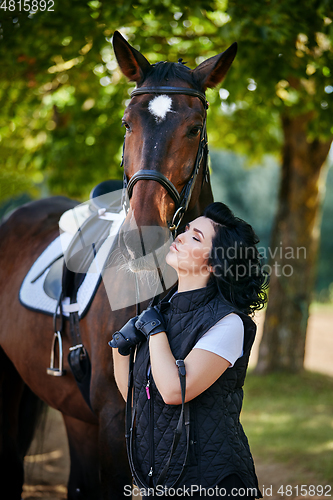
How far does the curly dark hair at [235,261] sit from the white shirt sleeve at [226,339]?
10cm

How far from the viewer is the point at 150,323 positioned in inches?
57.4

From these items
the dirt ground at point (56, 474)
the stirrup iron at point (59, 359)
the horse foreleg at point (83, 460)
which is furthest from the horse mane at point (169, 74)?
the dirt ground at point (56, 474)

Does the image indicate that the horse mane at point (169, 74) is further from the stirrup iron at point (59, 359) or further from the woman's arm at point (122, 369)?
the stirrup iron at point (59, 359)

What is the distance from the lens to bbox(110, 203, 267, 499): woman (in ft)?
4.51

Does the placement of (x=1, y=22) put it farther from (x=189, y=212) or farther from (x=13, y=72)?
→ (x=189, y=212)

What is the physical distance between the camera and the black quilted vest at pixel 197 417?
4.53 ft

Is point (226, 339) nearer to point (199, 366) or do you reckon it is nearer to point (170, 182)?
point (199, 366)

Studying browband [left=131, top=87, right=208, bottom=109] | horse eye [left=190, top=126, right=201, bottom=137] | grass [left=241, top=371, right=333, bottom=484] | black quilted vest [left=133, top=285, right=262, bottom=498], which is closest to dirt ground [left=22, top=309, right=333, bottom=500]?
grass [left=241, top=371, right=333, bottom=484]

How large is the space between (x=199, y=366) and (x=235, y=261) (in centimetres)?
38

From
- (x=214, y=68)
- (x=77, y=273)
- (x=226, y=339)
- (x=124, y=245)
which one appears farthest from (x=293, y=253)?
(x=226, y=339)

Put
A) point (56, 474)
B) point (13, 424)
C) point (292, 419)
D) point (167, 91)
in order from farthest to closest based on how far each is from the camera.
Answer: point (292, 419), point (56, 474), point (13, 424), point (167, 91)

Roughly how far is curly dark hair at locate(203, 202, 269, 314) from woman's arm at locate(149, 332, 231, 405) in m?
0.24

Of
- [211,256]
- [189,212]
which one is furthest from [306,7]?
[211,256]

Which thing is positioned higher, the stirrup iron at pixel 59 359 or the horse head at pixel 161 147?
the horse head at pixel 161 147
